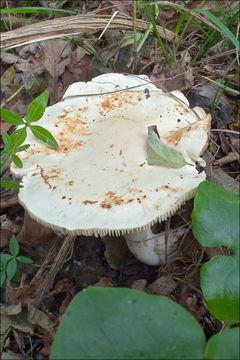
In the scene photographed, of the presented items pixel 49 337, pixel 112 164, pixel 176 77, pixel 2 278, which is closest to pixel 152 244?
pixel 112 164

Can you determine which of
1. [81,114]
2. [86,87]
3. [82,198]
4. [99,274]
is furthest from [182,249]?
[86,87]

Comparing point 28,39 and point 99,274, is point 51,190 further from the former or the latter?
point 28,39

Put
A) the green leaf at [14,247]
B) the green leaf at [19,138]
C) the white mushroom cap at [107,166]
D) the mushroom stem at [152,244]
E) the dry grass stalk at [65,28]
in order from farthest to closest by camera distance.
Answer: the dry grass stalk at [65,28]
the green leaf at [14,247]
the mushroom stem at [152,244]
the green leaf at [19,138]
the white mushroom cap at [107,166]

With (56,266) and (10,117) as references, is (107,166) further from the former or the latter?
(56,266)

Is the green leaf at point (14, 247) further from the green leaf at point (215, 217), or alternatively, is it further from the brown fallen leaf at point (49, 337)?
the green leaf at point (215, 217)

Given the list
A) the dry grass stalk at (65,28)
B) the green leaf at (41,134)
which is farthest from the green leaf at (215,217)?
the dry grass stalk at (65,28)

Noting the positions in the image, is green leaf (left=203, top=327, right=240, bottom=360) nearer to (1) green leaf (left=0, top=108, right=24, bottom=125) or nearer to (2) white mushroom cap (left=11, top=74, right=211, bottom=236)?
(2) white mushroom cap (left=11, top=74, right=211, bottom=236)
